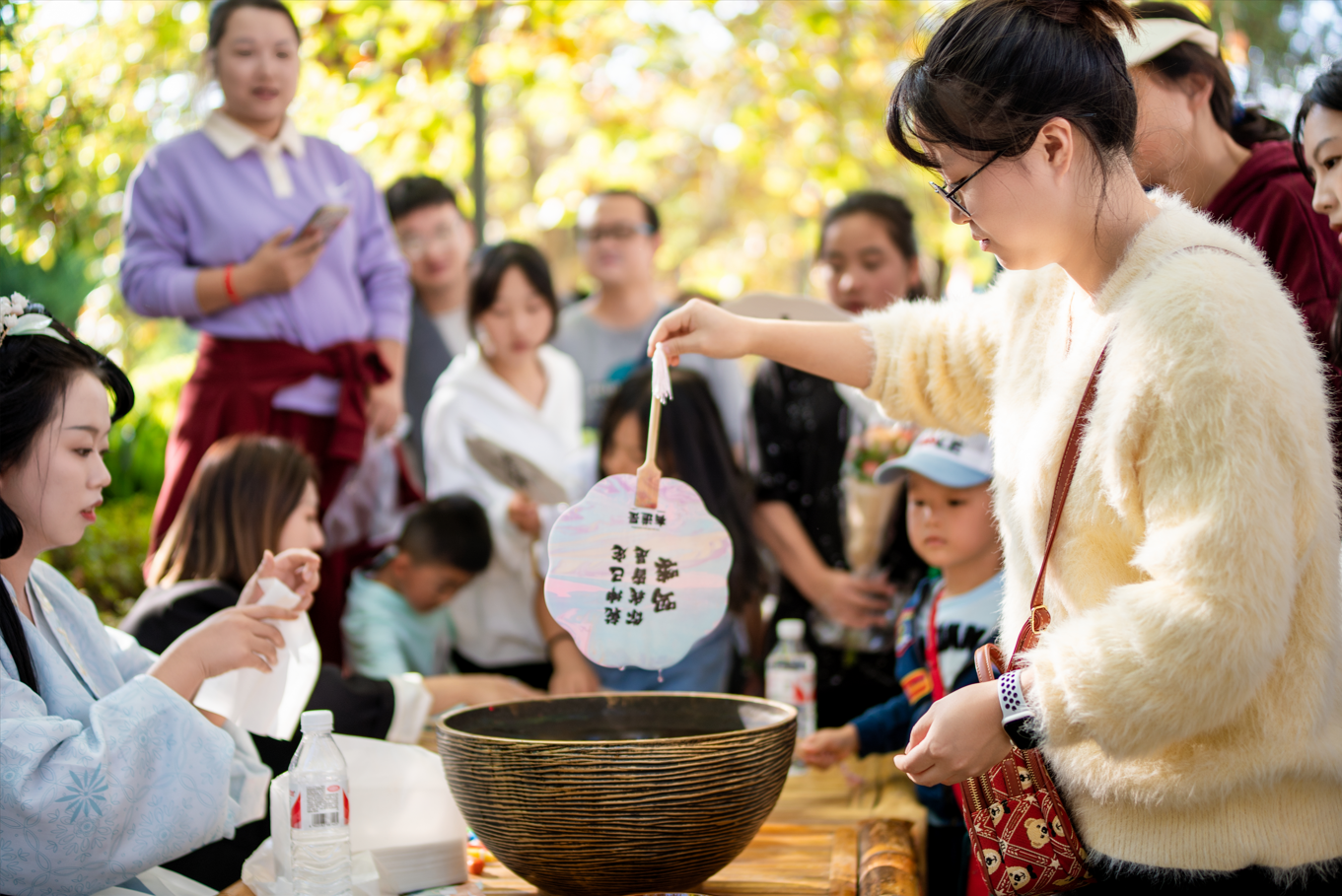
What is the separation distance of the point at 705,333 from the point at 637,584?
1.29 feet

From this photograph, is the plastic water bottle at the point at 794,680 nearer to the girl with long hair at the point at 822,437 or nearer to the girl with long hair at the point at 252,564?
the girl with long hair at the point at 822,437

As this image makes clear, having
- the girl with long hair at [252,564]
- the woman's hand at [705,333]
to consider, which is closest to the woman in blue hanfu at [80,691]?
the girl with long hair at [252,564]

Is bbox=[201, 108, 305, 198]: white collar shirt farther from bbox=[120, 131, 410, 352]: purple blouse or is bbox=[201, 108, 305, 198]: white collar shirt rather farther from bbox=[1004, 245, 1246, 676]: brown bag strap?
bbox=[1004, 245, 1246, 676]: brown bag strap

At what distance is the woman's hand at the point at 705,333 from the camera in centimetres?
165

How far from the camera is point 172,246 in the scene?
2975mm

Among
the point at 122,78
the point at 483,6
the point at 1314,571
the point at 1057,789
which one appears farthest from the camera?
the point at 483,6

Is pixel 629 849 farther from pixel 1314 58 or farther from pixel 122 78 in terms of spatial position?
pixel 1314 58

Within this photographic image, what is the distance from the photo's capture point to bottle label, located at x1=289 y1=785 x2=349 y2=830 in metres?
1.46

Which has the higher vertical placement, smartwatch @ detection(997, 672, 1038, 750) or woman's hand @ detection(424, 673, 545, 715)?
smartwatch @ detection(997, 672, 1038, 750)

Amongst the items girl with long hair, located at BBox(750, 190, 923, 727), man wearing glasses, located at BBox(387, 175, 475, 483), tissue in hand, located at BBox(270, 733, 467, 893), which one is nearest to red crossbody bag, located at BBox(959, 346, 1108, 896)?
tissue in hand, located at BBox(270, 733, 467, 893)

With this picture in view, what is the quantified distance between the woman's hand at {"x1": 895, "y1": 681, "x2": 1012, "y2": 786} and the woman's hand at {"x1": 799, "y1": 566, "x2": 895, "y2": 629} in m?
1.65

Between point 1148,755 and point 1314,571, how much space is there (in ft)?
0.87

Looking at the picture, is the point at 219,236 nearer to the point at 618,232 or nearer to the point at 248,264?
the point at 248,264

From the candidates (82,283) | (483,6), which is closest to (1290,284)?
(82,283)
